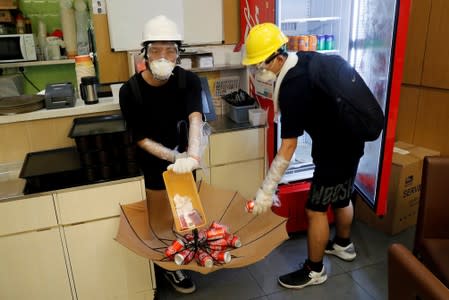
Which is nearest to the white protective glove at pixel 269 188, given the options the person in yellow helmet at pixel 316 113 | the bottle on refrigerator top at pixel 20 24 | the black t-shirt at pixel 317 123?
the person in yellow helmet at pixel 316 113

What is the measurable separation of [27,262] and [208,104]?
1253 mm

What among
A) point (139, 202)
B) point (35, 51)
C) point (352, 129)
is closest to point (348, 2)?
point (352, 129)

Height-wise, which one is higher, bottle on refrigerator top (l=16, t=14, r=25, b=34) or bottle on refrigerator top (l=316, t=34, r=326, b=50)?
bottle on refrigerator top (l=16, t=14, r=25, b=34)

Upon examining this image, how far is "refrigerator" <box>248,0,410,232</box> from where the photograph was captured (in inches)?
73.8

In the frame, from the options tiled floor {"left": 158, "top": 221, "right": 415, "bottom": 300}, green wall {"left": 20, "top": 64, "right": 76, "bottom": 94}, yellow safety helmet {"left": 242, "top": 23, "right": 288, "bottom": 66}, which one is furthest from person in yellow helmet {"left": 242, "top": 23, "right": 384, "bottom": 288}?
green wall {"left": 20, "top": 64, "right": 76, "bottom": 94}

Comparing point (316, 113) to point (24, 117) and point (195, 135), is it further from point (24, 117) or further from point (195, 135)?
point (24, 117)

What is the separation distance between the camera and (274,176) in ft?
5.82

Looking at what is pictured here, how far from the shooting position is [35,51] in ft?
11.5

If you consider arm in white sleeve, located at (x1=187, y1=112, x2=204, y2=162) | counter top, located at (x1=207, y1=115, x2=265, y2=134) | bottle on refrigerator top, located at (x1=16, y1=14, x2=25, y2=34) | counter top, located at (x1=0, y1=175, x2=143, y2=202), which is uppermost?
bottle on refrigerator top, located at (x1=16, y1=14, x2=25, y2=34)

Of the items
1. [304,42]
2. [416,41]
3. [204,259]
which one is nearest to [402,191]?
[416,41]

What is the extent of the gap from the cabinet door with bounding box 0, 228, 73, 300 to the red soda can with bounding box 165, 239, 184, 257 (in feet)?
1.58

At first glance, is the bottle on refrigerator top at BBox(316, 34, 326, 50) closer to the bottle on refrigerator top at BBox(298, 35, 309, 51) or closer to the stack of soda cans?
the bottle on refrigerator top at BBox(298, 35, 309, 51)

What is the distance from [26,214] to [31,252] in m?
0.18

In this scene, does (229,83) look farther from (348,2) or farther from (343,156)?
(343,156)
